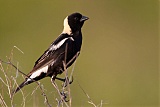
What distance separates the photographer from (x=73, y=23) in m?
5.71

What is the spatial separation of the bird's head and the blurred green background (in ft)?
5.89

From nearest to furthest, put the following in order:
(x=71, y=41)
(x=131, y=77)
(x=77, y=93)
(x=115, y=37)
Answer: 1. (x=71, y=41)
2. (x=77, y=93)
3. (x=131, y=77)
4. (x=115, y=37)

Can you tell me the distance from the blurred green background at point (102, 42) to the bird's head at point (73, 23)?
1.80 meters

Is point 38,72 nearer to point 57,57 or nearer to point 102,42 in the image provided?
point 57,57

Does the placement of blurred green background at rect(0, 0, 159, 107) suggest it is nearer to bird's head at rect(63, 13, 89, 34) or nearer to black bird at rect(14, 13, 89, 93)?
bird's head at rect(63, 13, 89, 34)

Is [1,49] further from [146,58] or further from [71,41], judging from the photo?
[71,41]

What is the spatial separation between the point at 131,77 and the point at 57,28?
216 centimetres

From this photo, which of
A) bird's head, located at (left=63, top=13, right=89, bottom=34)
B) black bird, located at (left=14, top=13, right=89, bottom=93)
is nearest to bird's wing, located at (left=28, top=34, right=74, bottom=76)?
black bird, located at (left=14, top=13, right=89, bottom=93)

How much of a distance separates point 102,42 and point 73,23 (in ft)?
16.9

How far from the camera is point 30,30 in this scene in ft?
39.0

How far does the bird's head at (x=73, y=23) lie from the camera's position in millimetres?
5607

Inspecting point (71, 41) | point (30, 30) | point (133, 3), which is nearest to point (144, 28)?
point (133, 3)

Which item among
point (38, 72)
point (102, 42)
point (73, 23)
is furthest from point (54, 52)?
point (102, 42)

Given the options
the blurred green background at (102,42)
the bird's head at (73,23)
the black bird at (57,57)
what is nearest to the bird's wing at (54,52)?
the black bird at (57,57)
